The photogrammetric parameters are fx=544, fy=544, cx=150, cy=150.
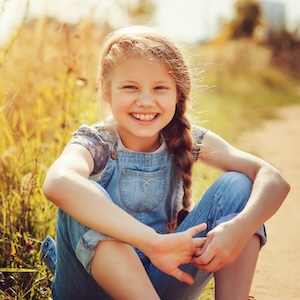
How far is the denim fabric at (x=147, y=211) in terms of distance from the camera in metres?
1.68

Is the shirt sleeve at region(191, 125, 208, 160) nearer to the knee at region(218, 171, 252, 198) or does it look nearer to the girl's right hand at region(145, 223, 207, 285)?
the knee at region(218, 171, 252, 198)

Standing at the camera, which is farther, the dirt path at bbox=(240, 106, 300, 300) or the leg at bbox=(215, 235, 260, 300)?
the dirt path at bbox=(240, 106, 300, 300)

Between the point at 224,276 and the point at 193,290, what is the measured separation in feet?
0.53

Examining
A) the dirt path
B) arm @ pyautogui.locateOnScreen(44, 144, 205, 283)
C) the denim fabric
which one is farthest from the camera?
the dirt path

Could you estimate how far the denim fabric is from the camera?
1676 millimetres

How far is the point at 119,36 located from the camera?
1.97 metres

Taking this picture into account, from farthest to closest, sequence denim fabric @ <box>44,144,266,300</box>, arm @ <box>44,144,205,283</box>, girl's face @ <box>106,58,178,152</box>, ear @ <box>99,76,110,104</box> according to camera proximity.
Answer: ear @ <box>99,76,110,104</box>, girl's face @ <box>106,58,178,152</box>, denim fabric @ <box>44,144,266,300</box>, arm @ <box>44,144,205,283</box>

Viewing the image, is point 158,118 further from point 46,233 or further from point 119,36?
point 46,233

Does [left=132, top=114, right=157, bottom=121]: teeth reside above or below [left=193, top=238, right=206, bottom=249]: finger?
above

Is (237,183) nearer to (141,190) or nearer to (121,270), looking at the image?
(141,190)

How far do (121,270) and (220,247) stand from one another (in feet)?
1.01

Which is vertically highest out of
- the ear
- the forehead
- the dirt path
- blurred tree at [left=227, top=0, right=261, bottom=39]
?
the forehead

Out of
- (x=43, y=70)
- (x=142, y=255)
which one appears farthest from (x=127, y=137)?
(x=43, y=70)

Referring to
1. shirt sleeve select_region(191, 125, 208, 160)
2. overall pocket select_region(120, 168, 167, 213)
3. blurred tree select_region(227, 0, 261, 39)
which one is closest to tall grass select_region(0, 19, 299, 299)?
shirt sleeve select_region(191, 125, 208, 160)
